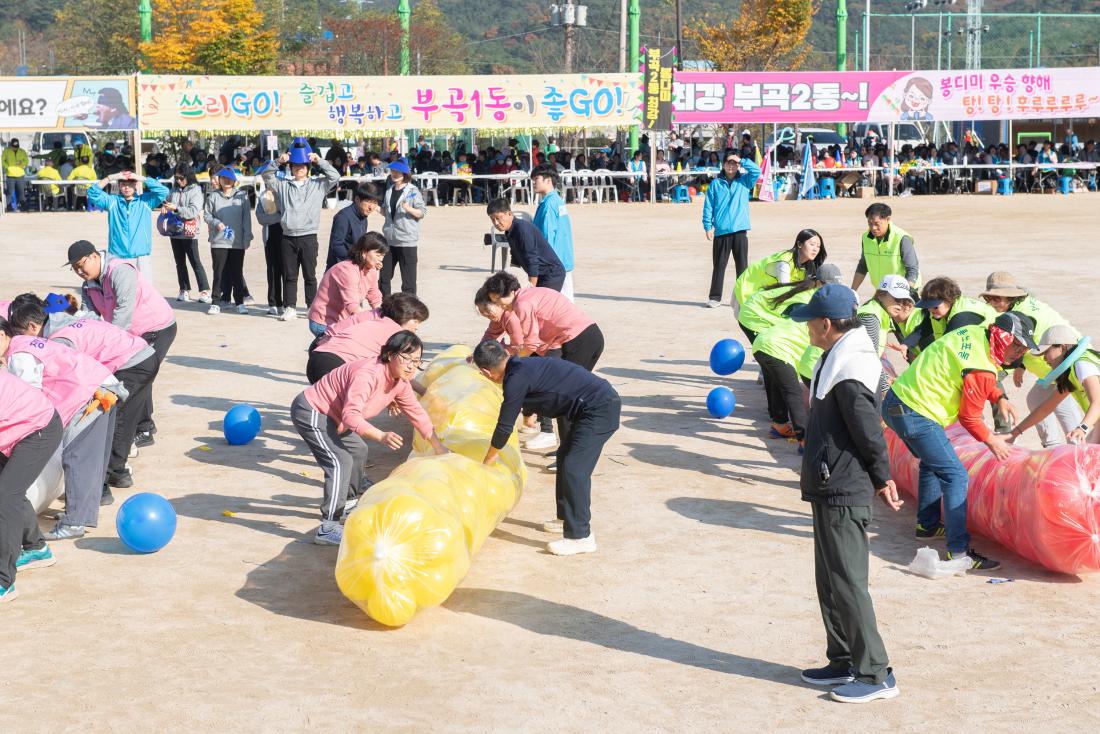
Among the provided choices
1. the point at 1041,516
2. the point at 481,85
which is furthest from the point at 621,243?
the point at 1041,516

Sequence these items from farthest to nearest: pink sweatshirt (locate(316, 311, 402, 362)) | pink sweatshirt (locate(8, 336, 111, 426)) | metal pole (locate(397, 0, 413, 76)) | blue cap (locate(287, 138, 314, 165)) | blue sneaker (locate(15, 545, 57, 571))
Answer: metal pole (locate(397, 0, 413, 76)) < blue cap (locate(287, 138, 314, 165)) < pink sweatshirt (locate(316, 311, 402, 362)) < pink sweatshirt (locate(8, 336, 111, 426)) < blue sneaker (locate(15, 545, 57, 571))

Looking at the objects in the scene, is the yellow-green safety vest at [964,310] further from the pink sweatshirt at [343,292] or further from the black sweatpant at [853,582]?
the pink sweatshirt at [343,292]

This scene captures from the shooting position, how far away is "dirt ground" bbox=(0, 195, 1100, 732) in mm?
5355

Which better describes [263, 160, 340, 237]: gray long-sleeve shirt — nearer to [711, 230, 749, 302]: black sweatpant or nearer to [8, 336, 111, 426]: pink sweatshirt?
[711, 230, 749, 302]: black sweatpant

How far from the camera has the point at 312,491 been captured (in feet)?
28.4

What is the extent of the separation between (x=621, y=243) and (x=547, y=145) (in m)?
13.6

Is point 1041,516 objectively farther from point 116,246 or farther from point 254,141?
point 254,141

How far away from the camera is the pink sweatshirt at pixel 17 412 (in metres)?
6.54

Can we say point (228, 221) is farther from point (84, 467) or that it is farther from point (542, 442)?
point (84, 467)

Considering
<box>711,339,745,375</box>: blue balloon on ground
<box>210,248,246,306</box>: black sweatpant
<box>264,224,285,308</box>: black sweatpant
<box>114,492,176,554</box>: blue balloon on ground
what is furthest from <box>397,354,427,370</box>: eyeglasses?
<box>210,248,246,306</box>: black sweatpant

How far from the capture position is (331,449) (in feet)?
24.7

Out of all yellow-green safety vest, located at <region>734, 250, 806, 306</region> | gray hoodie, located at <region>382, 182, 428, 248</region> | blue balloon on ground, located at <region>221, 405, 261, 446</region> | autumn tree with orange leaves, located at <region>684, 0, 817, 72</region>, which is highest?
autumn tree with orange leaves, located at <region>684, 0, 817, 72</region>

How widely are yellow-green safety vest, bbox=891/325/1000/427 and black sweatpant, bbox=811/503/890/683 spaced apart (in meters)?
1.70

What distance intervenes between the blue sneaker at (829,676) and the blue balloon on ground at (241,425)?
538cm
